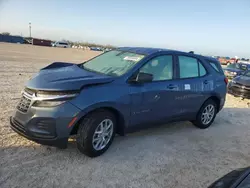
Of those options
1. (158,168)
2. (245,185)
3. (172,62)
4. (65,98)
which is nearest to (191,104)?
(172,62)

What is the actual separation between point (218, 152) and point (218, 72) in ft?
7.39

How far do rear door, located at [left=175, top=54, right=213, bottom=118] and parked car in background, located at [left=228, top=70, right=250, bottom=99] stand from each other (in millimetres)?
5194

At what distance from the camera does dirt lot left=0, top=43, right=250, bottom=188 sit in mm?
3254

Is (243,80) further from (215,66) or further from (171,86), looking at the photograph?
(171,86)

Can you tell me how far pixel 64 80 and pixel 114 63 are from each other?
1.20 metres

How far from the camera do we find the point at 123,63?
4.44 m

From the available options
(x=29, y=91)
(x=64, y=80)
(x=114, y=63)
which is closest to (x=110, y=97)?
(x=64, y=80)

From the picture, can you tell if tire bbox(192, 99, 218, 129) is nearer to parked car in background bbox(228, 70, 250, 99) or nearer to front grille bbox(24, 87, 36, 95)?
front grille bbox(24, 87, 36, 95)

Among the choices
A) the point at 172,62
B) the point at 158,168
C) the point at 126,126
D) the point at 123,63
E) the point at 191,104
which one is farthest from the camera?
the point at 191,104

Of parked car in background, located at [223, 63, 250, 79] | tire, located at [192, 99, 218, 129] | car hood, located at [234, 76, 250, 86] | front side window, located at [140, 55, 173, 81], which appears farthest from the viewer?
parked car in background, located at [223, 63, 250, 79]

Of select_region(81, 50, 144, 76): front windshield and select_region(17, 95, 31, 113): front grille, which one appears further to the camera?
A: select_region(81, 50, 144, 76): front windshield

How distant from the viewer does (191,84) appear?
5195 millimetres

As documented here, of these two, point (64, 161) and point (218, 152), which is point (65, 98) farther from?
point (218, 152)

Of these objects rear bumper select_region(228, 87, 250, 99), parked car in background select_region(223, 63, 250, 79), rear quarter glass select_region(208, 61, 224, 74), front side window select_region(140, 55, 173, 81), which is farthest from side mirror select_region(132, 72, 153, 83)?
parked car in background select_region(223, 63, 250, 79)
